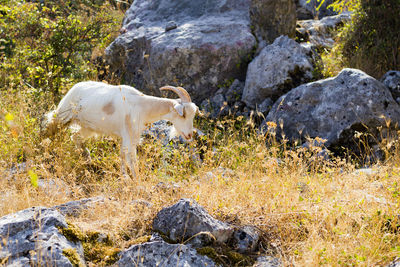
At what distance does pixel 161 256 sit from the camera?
9.52ft

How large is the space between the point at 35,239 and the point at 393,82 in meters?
6.78

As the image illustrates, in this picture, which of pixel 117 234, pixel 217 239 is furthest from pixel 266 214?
pixel 117 234

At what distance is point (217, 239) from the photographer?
318 cm

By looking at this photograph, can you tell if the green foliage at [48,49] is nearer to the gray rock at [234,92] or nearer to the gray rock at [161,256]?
the gray rock at [234,92]

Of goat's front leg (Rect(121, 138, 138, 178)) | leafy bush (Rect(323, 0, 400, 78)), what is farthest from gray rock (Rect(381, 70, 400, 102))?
goat's front leg (Rect(121, 138, 138, 178))

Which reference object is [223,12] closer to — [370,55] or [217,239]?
[370,55]

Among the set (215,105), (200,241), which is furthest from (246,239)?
(215,105)

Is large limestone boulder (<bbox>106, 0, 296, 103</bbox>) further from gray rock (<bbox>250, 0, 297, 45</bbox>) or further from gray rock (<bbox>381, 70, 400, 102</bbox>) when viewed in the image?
gray rock (<bbox>381, 70, 400, 102</bbox>)

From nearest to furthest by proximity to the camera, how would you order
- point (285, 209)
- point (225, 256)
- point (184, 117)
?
1. point (225, 256)
2. point (285, 209)
3. point (184, 117)

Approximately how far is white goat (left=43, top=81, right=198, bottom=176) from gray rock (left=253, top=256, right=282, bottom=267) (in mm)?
2996

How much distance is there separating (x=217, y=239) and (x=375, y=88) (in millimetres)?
4849

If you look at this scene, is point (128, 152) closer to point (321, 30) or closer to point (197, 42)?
point (197, 42)

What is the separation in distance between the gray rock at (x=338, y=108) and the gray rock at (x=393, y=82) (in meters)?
0.48

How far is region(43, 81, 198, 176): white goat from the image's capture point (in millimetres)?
5965
